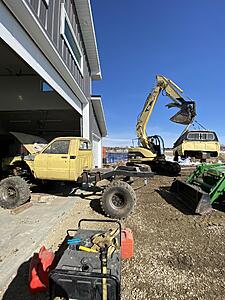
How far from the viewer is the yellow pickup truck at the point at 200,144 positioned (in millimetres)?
13227

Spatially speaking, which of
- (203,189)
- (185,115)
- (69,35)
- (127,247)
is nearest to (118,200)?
(127,247)

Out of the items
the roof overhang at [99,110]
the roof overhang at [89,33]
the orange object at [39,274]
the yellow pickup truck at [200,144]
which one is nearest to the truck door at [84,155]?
the orange object at [39,274]

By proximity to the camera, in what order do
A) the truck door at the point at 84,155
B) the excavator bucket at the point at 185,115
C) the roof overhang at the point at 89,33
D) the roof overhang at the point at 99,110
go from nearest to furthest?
1. the truck door at the point at 84,155
2. the roof overhang at the point at 89,33
3. the roof overhang at the point at 99,110
4. the excavator bucket at the point at 185,115

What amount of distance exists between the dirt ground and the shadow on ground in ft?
0.31

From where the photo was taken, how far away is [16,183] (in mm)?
6426

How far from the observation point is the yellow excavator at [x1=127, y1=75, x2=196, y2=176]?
1361cm

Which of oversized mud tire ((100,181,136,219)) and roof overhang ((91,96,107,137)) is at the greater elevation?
roof overhang ((91,96,107,137))

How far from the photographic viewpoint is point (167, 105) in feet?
48.8

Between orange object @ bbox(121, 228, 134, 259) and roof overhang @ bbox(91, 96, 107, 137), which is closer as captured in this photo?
orange object @ bbox(121, 228, 134, 259)

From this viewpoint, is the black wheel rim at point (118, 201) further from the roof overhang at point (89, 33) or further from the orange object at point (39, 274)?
the roof overhang at point (89, 33)

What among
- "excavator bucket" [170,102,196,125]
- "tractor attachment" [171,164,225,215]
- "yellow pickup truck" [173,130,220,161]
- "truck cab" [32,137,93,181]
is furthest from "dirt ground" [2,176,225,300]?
"excavator bucket" [170,102,196,125]

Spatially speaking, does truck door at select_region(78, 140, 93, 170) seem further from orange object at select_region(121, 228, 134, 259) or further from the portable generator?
the portable generator

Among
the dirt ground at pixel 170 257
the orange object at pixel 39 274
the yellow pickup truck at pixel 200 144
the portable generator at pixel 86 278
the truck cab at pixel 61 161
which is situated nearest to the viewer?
the portable generator at pixel 86 278

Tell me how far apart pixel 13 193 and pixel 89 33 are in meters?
7.48
